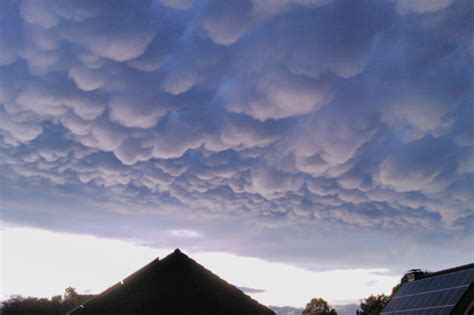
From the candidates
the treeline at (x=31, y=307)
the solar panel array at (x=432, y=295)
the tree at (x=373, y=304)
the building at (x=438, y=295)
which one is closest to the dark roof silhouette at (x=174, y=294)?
the building at (x=438, y=295)

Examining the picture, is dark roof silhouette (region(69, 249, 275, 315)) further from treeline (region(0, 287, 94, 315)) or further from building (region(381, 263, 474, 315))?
treeline (region(0, 287, 94, 315))

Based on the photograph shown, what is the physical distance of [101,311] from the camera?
878 inches

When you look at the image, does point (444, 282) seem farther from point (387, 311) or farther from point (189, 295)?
point (189, 295)

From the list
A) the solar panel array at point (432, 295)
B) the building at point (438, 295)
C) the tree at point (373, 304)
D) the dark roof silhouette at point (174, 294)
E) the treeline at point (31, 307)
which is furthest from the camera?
the tree at point (373, 304)

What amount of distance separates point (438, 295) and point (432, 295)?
110cm

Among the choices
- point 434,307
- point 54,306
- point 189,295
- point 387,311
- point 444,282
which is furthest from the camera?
point 54,306

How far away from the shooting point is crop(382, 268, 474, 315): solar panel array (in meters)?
32.3

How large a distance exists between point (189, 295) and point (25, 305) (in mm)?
64370

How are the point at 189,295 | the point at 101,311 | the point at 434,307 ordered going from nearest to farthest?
1. the point at 101,311
2. the point at 189,295
3. the point at 434,307

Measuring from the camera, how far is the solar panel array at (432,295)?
3228cm

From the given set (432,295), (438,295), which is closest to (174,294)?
(438,295)

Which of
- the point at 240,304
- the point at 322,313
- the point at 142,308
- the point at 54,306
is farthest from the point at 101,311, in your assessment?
the point at 54,306

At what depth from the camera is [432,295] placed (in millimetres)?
35781

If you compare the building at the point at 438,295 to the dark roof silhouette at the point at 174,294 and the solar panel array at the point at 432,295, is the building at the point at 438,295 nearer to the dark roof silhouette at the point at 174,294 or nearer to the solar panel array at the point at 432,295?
the solar panel array at the point at 432,295
